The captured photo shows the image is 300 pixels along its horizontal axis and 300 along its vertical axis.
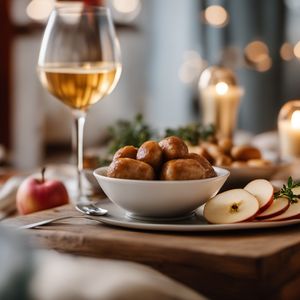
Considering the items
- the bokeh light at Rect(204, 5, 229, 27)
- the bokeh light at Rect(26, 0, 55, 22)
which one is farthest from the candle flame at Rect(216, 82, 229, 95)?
the bokeh light at Rect(26, 0, 55, 22)

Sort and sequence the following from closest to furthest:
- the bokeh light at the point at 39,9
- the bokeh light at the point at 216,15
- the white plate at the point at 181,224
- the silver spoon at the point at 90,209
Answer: the white plate at the point at 181,224 → the silver spoon at the point at 90,209 → the bokeh light at the point at 216,15 → the bokeh light at the point at 39,9

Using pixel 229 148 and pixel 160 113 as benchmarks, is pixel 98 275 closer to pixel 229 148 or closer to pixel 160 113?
pixel 229 148

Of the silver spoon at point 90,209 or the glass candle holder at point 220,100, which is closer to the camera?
the silver spoon at point 90,209

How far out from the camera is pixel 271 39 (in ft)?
17.2

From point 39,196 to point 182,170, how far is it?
0.38 meters

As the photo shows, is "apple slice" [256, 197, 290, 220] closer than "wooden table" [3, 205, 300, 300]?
No

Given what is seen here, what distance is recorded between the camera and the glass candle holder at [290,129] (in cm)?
177

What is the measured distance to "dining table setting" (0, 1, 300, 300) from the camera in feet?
2.36

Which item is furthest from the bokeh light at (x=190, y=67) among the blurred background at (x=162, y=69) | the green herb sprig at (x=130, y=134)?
the green herb sprig at (x=130, y=134)

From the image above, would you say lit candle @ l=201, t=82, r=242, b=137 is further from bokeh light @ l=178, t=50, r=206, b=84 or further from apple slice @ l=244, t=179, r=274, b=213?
bokeh light @ l=178, t=50, r=206, b=84

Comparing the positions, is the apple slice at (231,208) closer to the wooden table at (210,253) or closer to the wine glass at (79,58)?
the wooden table at (210,253)

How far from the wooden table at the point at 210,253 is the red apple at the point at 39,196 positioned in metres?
0.29

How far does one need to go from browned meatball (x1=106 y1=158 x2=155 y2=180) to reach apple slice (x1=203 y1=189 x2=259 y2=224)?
0.27 feet

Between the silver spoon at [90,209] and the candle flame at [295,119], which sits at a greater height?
the candle flame at [295,119]
